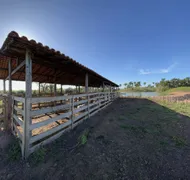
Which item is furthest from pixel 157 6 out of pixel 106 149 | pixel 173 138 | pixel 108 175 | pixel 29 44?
pixel 108 175

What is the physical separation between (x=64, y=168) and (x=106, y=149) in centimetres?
101

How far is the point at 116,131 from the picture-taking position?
3395 mm

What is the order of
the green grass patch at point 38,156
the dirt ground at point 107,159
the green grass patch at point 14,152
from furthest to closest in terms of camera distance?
the green grass patch at point 14,152, the green grass patch at point 38,156, the dirt ground at point 107,159

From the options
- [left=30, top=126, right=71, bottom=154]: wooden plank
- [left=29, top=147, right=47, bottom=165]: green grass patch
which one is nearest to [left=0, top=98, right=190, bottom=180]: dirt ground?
[left=29, top=147, right=47, bottom=165]: green grass patch

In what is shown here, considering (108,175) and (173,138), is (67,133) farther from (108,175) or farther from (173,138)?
(173,138)

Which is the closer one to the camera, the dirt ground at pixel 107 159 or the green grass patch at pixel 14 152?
the dirt ground at pixel 107 159

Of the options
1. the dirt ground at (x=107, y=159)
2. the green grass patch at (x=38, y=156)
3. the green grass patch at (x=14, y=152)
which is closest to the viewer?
the dirt ground at (x=107, y=159)

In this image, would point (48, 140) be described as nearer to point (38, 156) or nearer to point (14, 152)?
point (38, 156)

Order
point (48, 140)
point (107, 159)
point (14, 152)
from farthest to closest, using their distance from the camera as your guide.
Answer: point (48, 140)
point (14, 152)
point (107, 159)

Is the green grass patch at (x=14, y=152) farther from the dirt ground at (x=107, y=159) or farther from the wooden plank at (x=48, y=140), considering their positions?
the wooden plank at (x=48, y=140)

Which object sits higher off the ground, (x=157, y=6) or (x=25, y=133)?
(x=157, y=6)

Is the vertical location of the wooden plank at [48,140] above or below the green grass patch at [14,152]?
above

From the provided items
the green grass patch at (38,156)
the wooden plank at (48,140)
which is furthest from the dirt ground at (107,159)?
the wooden plank at (48,140)

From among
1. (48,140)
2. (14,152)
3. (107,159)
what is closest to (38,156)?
(48,140)
